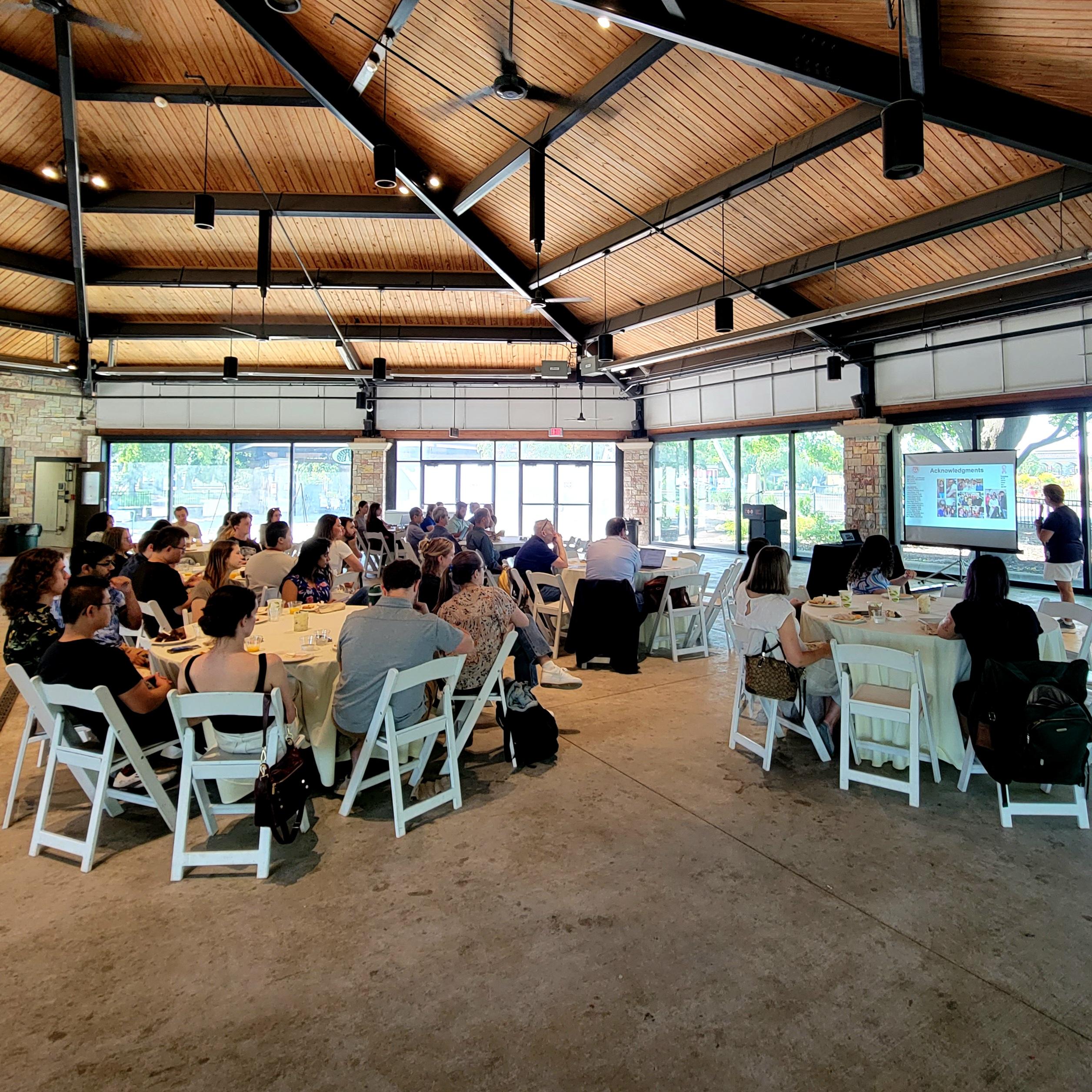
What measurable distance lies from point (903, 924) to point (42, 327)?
1620 cm

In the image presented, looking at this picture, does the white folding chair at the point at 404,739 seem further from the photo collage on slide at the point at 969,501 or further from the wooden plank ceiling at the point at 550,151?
the photo collage on slide at the point at 969,501

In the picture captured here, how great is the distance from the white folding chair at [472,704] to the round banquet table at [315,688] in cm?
48

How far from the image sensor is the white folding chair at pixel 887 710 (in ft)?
11.4

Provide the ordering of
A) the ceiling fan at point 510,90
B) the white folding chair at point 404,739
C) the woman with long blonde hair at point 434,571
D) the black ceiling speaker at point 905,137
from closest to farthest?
1. the white folding chair at point 404,739
2. the black ceiling speaker at point 905,137
3. the woman with long blonde hair at point 434,571
4. the ceiling fan at point 510,90

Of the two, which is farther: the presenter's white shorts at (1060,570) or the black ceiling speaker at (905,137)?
the presenter's white shorts at (1060,570)

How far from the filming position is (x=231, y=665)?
2986 mm

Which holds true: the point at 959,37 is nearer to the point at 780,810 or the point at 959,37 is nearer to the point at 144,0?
the point at 780,810

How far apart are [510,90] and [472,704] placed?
518cm

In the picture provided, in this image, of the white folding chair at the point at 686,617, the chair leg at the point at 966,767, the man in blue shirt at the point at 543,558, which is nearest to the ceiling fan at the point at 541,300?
the man in blue shirt at the point at 543,558

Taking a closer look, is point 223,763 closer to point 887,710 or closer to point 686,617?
point 887,710

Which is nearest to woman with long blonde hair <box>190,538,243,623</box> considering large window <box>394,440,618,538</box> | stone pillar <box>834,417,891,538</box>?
stone pillar <box>834,417,891,538</box>

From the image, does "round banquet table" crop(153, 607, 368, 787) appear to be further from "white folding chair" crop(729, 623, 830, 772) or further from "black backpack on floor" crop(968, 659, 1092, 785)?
"black backpack on floor" crop(968, 659, 1092, 785)

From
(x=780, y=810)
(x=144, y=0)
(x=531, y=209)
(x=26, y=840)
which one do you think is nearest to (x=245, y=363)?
(x=144, y=0)

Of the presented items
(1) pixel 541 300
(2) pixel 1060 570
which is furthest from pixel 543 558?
(2) pixel 1060 570
